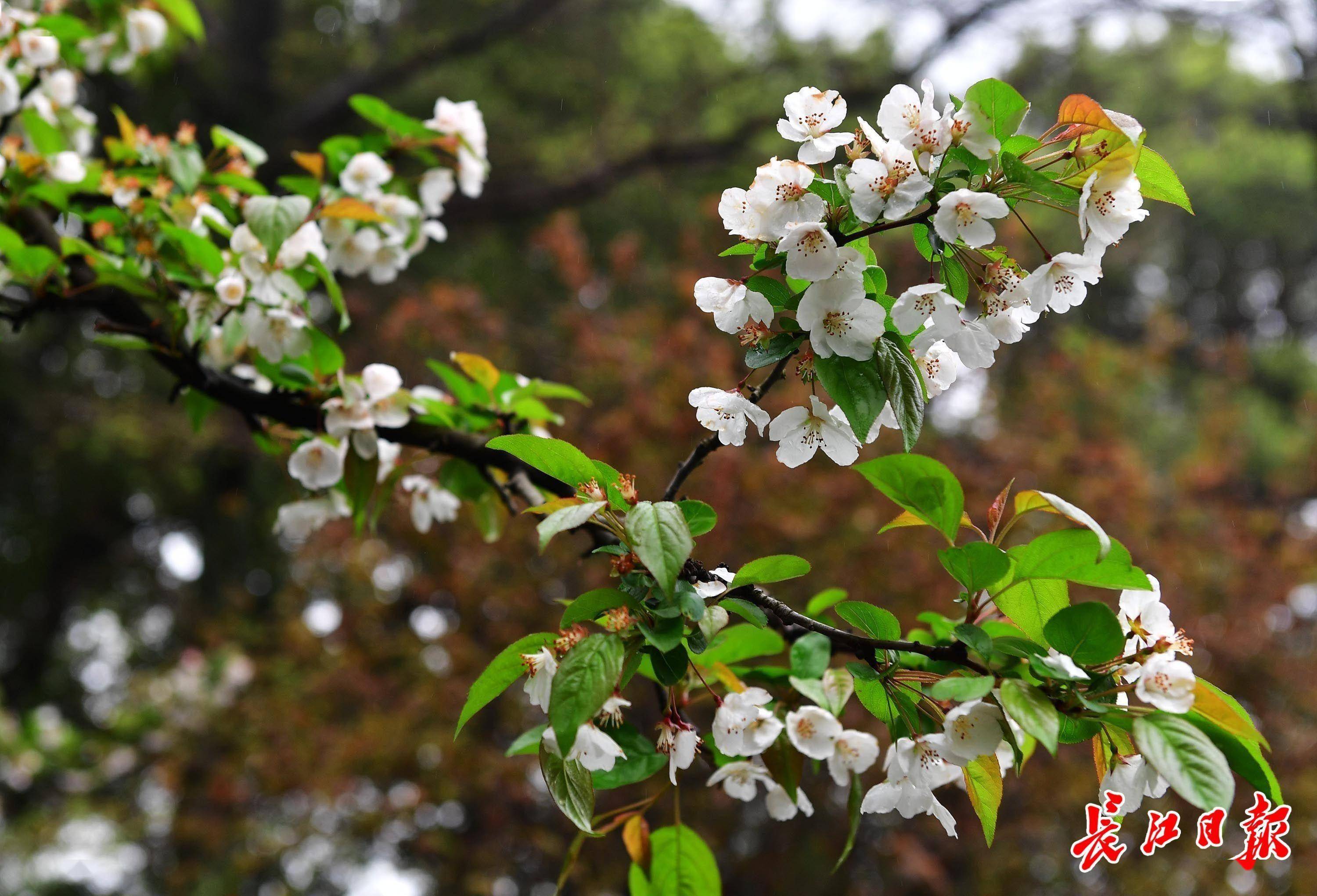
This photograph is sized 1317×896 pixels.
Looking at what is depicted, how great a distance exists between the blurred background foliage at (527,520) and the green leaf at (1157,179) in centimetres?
254

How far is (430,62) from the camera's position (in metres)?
4.99

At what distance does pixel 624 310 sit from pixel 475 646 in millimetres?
1819

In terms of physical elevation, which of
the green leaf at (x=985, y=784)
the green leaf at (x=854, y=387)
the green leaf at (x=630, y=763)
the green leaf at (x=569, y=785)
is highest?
the green leaf at (x=854, y=387)

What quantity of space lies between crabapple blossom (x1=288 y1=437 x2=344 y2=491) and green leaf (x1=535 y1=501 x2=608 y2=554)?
0.54 m

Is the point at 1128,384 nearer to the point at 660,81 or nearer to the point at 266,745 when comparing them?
the point at 660,81

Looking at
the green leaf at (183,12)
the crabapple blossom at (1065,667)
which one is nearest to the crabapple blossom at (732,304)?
the crabapple blossom at (1065,667)

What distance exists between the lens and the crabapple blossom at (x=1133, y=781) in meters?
0.66

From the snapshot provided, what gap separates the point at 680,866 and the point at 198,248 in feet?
2.76

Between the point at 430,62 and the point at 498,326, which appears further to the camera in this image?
the point at 430,62

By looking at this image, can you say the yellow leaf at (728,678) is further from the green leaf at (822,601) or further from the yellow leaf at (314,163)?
the yellow leaf at (314,163)

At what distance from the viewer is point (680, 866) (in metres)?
0.86

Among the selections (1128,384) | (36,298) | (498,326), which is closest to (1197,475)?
(1128,384)

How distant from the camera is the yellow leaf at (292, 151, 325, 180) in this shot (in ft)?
4.12

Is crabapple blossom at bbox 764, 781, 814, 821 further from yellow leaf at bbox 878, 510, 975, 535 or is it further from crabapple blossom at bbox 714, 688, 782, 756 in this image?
yellow leaf at bbox 878, 510, 975, 535
